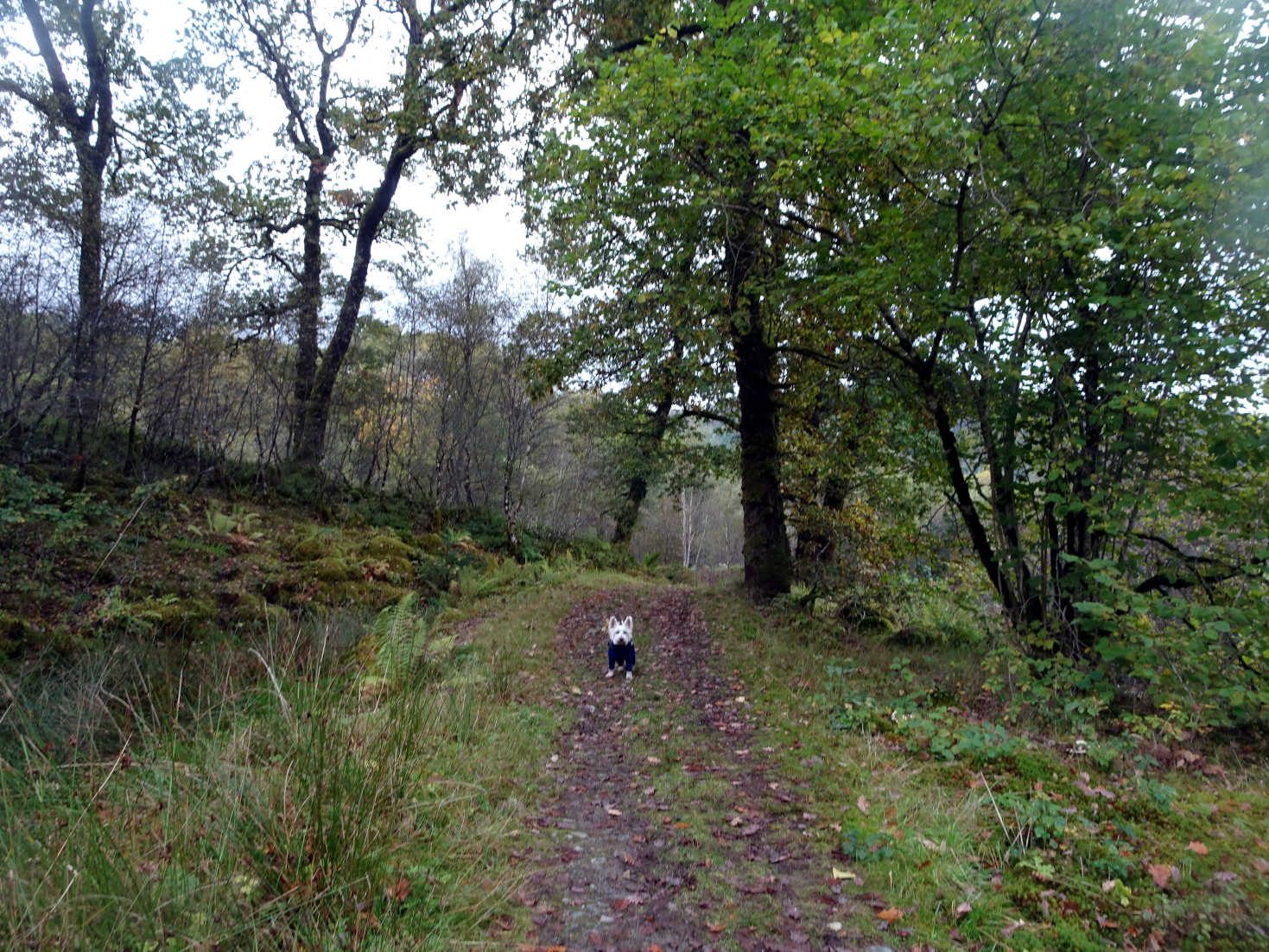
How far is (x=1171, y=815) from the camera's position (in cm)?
407

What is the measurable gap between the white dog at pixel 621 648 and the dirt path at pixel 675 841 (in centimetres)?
66

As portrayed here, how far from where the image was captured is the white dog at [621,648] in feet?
27.2

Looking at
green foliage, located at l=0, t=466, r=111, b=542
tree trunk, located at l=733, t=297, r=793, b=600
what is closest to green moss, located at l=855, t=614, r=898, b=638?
tree trunk, located at l=733, t=297, r=793, b=600

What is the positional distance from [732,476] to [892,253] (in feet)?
25.6

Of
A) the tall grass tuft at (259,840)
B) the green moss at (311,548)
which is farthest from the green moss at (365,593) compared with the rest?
the tall grass tuft at (259,840)

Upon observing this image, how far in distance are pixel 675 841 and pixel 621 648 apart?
4278mm

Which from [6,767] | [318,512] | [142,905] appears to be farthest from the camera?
[318,512]

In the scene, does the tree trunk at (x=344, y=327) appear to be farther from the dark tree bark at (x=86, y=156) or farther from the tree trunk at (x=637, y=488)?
the tree trunk at (x=637, y=488)

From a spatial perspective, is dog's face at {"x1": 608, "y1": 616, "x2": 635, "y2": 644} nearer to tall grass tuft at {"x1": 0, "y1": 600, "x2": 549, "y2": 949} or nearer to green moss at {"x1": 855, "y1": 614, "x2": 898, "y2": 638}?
tall grass tuft at {"x1": 0, "y1": 600, "x2": 549, "y2": 949}

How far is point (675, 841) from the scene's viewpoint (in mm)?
4148

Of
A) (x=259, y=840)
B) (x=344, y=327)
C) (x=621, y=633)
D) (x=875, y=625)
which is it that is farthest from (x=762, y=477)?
(x=344, y=327)

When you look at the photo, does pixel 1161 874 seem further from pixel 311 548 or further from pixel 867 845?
pixel 311 548

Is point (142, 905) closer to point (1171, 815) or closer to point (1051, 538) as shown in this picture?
point (1171, 815)

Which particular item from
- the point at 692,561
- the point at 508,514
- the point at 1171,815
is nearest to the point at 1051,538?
the point at 1171,815
